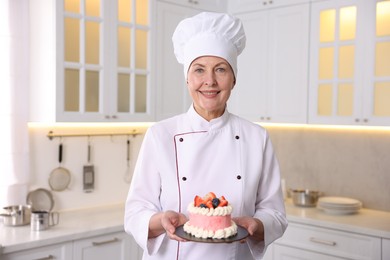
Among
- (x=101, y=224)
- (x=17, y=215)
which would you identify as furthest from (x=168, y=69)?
(x=17, y=215)

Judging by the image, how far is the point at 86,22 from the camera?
126 inches

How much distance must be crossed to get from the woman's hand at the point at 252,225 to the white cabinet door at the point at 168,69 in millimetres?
2113

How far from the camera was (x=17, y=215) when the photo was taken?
2943 millimetres

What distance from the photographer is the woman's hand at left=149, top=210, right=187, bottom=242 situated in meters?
1.49

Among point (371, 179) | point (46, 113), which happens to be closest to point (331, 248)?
point (371, 179)

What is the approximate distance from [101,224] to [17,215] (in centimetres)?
51

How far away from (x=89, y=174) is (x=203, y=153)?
210 cm

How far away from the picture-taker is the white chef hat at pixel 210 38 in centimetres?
168

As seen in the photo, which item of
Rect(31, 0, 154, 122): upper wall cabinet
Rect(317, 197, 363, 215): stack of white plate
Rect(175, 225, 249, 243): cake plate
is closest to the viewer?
Rect(175, 225, 249, 243): cake plate

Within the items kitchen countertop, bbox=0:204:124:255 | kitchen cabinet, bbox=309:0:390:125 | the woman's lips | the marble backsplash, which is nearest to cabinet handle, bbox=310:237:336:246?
the marble backsplash

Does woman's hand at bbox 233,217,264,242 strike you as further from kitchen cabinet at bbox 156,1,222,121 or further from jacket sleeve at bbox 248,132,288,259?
kitchen cabinet at bbox 156,1,222,121

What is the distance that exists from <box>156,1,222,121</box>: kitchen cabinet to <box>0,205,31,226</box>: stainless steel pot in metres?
1.15

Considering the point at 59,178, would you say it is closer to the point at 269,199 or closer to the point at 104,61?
the point at 104,61

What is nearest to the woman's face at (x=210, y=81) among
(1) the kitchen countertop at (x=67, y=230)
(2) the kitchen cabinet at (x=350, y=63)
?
(1) the kitchen countertop at (x=67, y=230)
